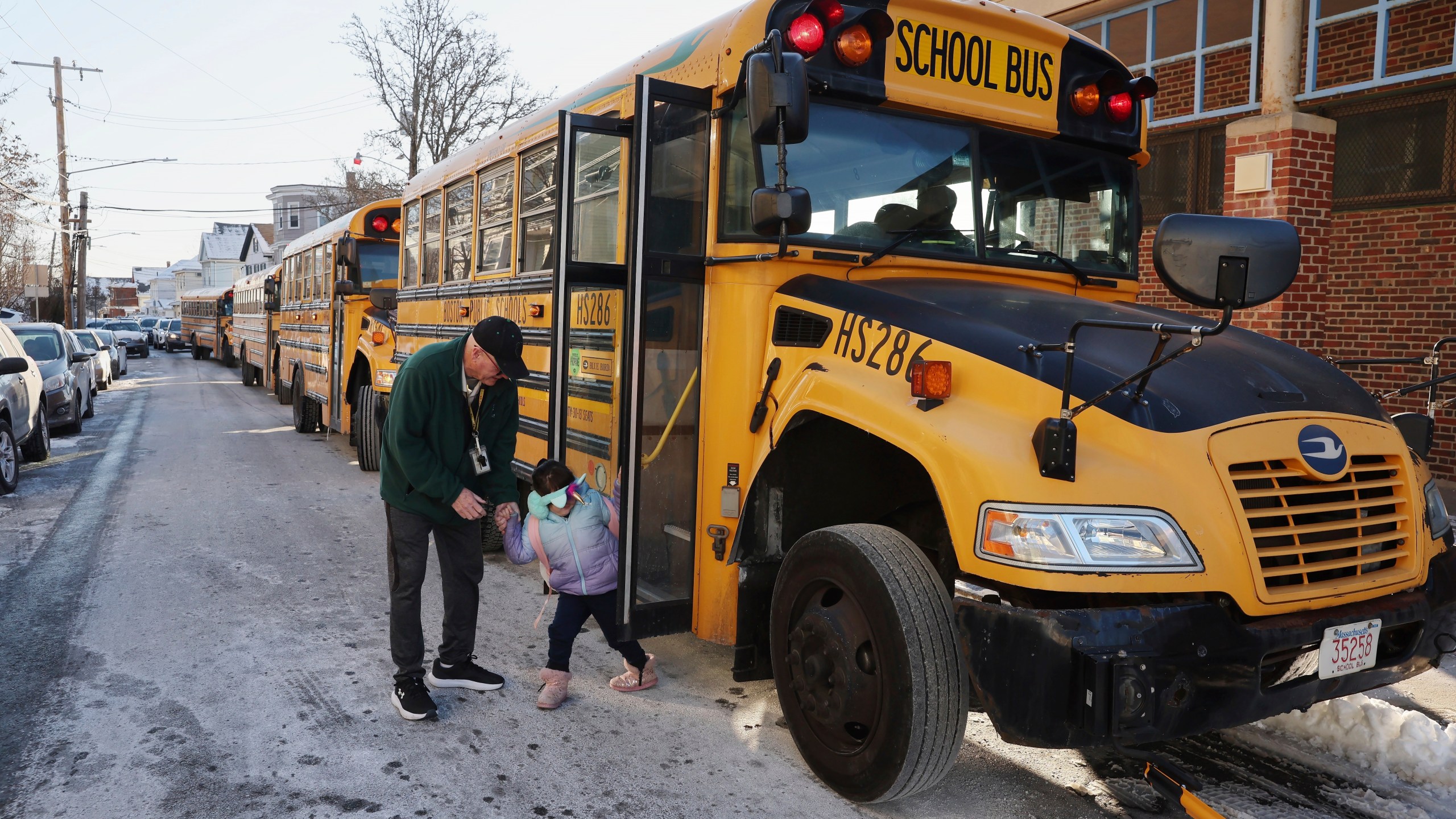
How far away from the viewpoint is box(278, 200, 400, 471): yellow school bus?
9555 mm

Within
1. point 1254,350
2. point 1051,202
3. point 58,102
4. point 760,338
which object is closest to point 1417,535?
point 1254,350

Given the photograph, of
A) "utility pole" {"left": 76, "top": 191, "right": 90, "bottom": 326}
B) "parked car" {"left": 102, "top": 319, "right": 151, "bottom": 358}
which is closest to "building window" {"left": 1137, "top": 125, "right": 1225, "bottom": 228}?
"utility pole" {"left": 76, "top": 191, "right": 90, "bottom": 326}

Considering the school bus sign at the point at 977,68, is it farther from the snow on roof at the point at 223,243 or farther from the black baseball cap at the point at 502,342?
the snow on roof at the point at 223,243

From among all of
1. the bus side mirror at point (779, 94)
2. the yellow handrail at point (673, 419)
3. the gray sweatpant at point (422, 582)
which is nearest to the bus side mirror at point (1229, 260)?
the bus side mirror at point (779, 94)

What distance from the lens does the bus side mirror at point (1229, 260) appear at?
248 centimetres

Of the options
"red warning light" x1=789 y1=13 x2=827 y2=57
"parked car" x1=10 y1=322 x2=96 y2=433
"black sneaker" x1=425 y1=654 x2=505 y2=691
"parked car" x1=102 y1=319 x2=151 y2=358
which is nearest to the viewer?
"red warning light" x1=789 y1=13 x2=827 y2=57

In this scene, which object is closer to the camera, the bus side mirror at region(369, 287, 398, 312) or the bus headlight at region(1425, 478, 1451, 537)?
the bus headlight at region(1425, 478, 1451, 537)

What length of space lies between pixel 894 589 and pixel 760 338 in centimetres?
119

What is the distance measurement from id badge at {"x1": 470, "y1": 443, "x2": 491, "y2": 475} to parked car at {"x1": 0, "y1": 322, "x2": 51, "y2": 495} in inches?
271

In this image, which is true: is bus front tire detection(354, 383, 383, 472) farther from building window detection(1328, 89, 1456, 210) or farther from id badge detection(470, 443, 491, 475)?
building window detection(1328, 89, 1456, 210)

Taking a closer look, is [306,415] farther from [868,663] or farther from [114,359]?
[114,359]

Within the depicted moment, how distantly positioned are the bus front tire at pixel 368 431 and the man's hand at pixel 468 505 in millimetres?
5743

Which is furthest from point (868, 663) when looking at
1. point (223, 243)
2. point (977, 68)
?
point (223, 243)

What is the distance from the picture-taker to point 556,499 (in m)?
3.94
